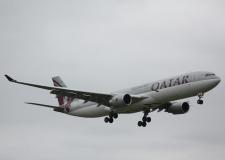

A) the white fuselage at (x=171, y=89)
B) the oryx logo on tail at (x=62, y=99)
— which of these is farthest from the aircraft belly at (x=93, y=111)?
the oryx logo on tail at (x=62, y=99)

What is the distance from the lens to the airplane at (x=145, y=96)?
2237 inches

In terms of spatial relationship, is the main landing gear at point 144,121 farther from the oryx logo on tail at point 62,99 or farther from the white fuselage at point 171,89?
the oryx logo on tail at point 62,99

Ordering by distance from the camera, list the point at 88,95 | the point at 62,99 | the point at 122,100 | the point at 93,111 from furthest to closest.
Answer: the point at 62,99, the point at 93,111, the point at 88,95, the point at 122,100

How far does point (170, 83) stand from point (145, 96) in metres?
3.06

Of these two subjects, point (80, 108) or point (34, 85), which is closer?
point (34, 85)

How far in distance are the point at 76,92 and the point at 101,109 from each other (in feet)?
18.6

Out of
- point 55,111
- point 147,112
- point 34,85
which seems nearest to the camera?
point 34,85

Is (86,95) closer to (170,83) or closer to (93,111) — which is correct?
(93,111)

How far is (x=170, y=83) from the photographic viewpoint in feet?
190

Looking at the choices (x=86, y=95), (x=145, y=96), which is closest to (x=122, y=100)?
(x=145, y=96)

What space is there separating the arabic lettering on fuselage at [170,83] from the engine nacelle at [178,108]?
5.77 m

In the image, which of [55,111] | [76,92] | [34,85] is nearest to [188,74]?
[76,92]

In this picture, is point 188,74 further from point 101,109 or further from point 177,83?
point 101,109

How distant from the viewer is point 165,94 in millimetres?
57812
